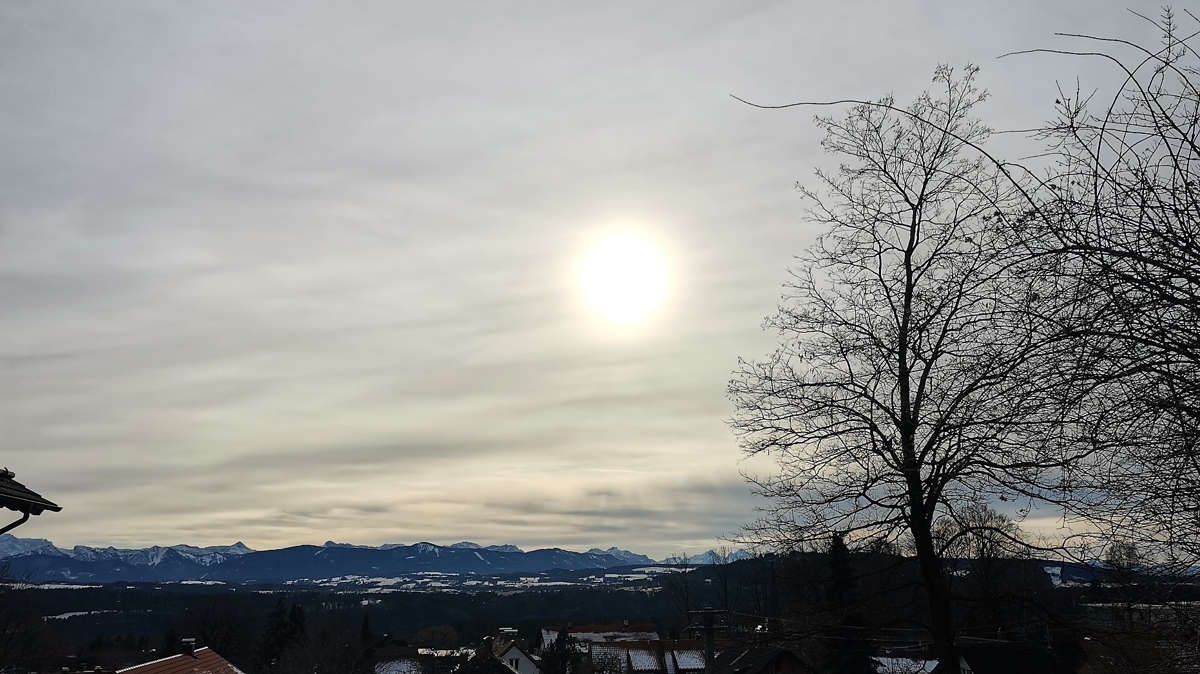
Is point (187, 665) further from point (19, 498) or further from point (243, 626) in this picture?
point (243, 626)

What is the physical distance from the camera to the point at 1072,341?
4145 millimetres

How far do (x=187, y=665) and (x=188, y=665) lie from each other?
0.22ft

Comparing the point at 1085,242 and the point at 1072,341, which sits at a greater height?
the point at 1085,242

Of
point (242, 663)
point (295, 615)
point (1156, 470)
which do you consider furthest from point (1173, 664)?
point (242, 663)

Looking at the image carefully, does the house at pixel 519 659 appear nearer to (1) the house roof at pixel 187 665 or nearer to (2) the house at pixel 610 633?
(2) the house at pixel 610 633

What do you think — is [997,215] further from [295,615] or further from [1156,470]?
[295,615]

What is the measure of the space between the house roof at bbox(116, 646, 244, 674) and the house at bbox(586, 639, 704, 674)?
1148 inches

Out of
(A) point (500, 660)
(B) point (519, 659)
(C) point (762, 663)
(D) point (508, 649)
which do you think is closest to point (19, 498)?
(C) point (762, 663)

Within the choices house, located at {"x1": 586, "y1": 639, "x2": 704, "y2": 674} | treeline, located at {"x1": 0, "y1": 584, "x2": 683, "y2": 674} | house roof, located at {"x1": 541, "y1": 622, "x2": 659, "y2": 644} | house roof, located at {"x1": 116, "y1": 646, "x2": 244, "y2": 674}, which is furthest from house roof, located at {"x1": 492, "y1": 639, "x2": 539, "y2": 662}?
house roof, located at {"x1": 116, "y1": 646, "x2": 244, "y2": 674}

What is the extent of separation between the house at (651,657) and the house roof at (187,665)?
2917 cm

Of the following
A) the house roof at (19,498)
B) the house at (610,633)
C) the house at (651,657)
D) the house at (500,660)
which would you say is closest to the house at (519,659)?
the house at (500,660)

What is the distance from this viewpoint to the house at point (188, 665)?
30.1 m

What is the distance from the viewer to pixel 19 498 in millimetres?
10211

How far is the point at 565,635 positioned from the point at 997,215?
66.0 metres
